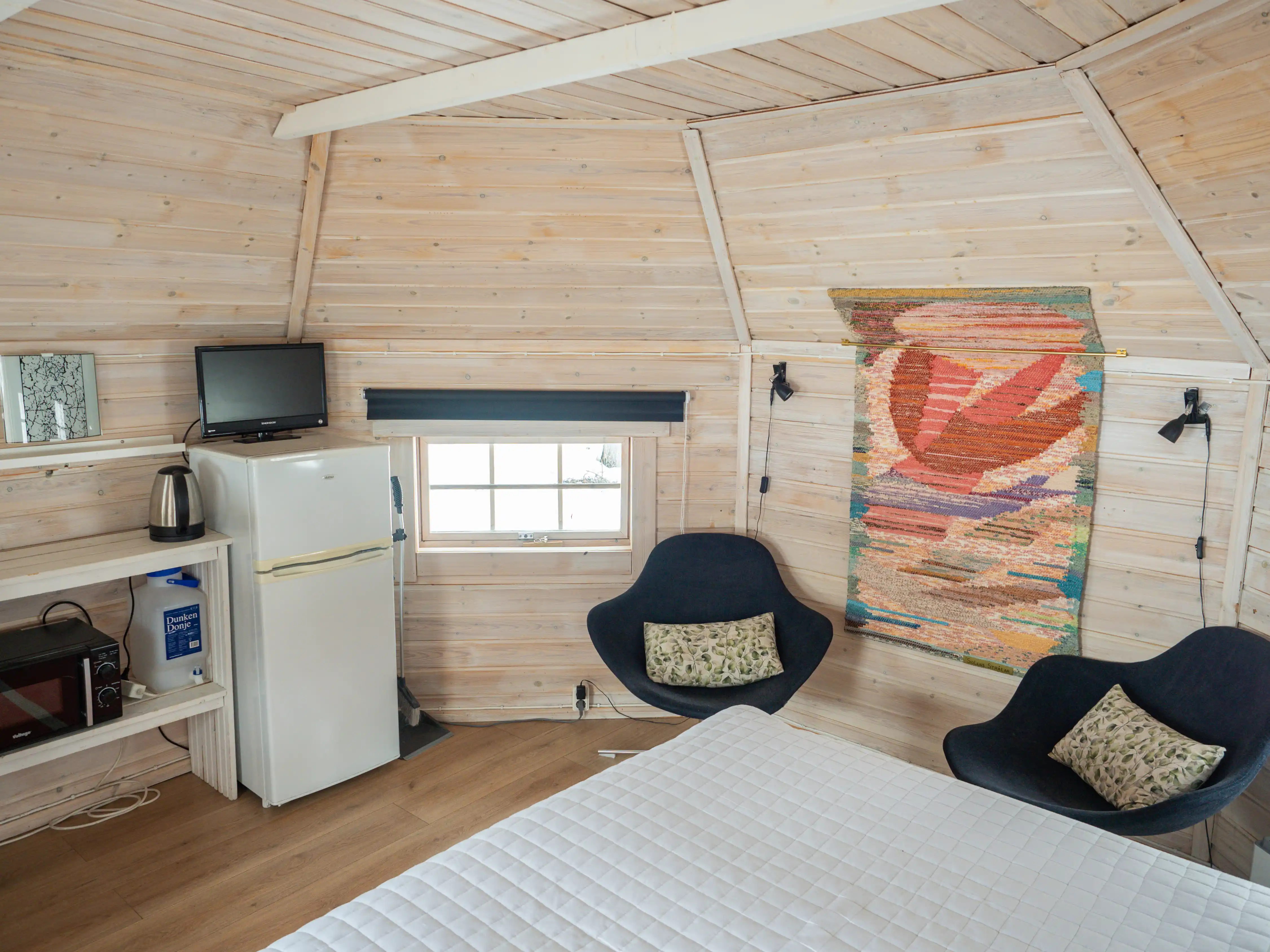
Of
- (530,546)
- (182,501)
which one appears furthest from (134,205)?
(530,546)

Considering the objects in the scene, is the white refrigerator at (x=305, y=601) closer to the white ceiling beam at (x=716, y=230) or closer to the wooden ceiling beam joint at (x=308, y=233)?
the wooden ceiling beam joint at (x=308, y=233)

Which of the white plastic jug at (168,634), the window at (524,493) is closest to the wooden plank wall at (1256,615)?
the window at (524,493)

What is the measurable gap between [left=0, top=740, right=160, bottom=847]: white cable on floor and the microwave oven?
520mm

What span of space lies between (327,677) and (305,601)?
0.99 feet

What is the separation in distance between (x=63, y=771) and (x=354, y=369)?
69.1 inches

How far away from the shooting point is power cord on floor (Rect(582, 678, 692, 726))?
160 inches

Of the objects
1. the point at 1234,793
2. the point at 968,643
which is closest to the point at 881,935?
the point at 1234,793

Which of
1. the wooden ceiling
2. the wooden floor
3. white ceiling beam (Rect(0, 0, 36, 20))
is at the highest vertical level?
the wooden ceiling

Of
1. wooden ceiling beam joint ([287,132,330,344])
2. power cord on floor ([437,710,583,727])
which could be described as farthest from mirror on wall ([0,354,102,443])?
power cord on floor ([437,710,583,727])

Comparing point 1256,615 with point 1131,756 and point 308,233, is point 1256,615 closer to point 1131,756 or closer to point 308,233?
point 1131,756

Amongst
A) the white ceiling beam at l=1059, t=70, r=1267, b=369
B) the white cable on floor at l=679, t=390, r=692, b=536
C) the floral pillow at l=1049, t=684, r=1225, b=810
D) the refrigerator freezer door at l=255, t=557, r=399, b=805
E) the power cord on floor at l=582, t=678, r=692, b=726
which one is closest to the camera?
the white ceiling beam at l=1059, t=70, r=1267, b=369

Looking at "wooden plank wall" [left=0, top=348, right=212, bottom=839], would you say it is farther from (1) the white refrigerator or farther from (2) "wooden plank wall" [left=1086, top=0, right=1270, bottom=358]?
(2) "wooden plank wall" [left=1086, top=0, right=1270, bottom=358]

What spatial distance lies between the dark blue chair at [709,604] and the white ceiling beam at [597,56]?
1.91 m

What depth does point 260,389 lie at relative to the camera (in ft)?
11.3
